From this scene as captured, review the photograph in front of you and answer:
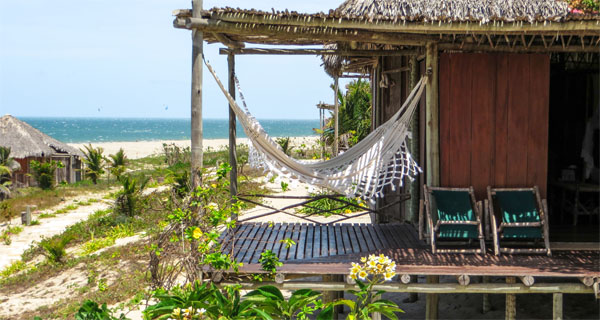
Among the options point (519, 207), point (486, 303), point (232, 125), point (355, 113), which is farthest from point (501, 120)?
point (355, 113)

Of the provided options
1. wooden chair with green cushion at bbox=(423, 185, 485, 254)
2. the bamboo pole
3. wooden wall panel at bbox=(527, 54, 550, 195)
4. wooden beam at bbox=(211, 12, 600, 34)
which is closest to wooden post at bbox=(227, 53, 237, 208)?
the bamboo pole

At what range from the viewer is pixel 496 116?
15.3 ft

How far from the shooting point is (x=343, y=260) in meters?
4.20

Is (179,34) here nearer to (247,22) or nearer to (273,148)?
(247,22)

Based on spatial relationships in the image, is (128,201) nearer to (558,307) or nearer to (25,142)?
(558,307)

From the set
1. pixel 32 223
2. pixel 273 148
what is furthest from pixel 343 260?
pixel 32 223

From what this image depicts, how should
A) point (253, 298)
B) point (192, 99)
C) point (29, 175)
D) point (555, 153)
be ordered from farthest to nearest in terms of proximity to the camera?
1. point (29, 175)
2. point (555, 153)
3. point (192, 99)
4. point (253, 298)

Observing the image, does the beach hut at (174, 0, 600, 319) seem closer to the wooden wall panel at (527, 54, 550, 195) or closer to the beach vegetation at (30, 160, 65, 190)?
the wooden wall panel at (527, 54, 550, 195)

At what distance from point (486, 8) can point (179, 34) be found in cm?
263

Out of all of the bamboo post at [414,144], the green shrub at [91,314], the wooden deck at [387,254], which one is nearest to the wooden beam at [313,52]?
the bamboo post at [414,144]

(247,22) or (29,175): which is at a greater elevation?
(247,22)

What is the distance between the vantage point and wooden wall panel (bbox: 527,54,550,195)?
463 cm

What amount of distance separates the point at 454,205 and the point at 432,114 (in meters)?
0.73

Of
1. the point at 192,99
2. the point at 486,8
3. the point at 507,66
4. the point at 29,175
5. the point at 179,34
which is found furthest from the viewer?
the point at 29,175
